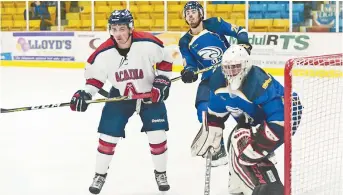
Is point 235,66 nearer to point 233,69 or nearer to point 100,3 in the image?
point 233,69

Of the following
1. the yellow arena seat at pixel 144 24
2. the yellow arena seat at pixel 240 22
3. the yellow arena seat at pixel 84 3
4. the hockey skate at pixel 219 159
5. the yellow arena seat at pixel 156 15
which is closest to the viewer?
the hockey skate at pixel 219 159

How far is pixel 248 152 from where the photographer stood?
8.81ft

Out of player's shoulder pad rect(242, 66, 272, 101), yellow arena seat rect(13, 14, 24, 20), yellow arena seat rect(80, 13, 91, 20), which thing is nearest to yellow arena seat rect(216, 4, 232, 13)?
yellow arena seat rect(80, 13, 91, 20)

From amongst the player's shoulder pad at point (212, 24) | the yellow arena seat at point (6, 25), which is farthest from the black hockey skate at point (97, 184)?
the yellow arena seat at point (6, 25)

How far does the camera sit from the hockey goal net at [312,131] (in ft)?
7.77

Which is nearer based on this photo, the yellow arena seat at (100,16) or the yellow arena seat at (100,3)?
the yellow arena seat at (100,16)

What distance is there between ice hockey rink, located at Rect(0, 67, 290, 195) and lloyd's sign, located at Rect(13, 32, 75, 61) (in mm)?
2855

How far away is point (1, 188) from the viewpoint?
3396 mm

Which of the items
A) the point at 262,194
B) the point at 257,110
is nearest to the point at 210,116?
the point at 257,110

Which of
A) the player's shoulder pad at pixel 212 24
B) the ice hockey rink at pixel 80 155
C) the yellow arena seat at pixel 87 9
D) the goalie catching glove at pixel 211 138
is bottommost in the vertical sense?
the ice hockey rink at pixel 80 155

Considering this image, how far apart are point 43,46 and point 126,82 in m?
6.65

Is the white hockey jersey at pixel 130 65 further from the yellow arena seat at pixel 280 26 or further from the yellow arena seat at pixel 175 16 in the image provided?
the yellow arena seat at pixel 175 16

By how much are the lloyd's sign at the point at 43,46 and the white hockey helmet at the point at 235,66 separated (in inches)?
273

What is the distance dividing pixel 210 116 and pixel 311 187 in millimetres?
536
